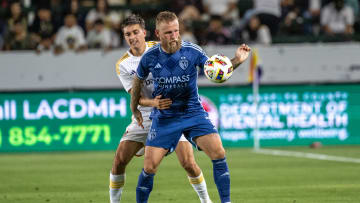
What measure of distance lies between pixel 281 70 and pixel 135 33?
11.1 m

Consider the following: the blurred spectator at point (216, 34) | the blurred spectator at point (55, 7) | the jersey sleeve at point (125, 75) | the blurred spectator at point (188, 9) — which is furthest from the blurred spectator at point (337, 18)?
the jersey sleeve at point (125, 75)

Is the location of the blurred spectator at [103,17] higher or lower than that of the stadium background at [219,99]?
higher

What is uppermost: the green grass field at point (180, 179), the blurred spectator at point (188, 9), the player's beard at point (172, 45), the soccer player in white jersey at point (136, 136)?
the blurred spectator at point (188, 9)

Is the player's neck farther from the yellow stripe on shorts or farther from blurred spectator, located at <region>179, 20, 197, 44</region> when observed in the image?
blurred spectator, located at <region>179, 20, 197, 44</region>

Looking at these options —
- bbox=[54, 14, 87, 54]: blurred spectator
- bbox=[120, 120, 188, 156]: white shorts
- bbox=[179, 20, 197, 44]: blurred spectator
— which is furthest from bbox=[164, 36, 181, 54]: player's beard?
bbox=[54, 14, 87, 54]: blurred spectator

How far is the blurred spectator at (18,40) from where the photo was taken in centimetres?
1916

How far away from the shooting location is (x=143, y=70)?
26.9 ft

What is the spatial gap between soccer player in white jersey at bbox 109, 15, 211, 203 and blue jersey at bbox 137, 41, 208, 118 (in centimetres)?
41

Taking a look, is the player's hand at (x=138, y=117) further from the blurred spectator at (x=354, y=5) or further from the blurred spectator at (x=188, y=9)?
the blurred spectator at (x=354, y=5)

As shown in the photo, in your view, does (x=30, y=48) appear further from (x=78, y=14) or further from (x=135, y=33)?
(x=135, y=33)

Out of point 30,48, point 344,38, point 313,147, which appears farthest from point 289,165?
point 30,48

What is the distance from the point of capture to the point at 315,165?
1470cm

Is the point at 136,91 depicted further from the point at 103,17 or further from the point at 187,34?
the point at 103,17

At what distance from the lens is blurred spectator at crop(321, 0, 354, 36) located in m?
20.1
